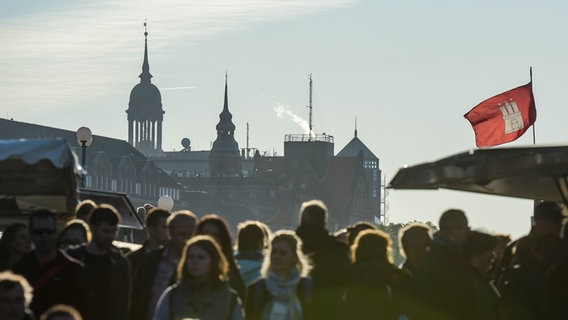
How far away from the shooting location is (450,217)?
42.3 ft

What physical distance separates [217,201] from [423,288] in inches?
6787

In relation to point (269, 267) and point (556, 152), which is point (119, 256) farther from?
point (556, 152)

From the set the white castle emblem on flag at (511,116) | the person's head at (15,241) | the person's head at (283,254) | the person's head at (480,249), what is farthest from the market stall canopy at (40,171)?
the white castle emblem on flag at (511,116)

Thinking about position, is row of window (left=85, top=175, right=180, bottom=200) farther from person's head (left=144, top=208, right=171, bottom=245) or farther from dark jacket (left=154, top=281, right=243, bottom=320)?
dark jacket (left=154, top=281, right=243, bottom=320)

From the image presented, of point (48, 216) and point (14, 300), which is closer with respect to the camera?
point (14, 300)

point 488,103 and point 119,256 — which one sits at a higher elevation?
point 488,103

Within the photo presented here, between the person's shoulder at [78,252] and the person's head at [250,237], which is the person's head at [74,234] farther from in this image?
the person's head at [250,237]

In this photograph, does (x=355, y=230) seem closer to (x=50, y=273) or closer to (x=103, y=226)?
(x=103, y=226)

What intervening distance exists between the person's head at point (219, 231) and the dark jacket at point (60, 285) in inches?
40.2

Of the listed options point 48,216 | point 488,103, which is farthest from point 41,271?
point 488,103

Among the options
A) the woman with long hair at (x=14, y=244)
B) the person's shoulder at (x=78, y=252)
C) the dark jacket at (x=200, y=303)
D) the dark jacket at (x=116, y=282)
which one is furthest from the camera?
the woman with long hair at (x=14, y=244)

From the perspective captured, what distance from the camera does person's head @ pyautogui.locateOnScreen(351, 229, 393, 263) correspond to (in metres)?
12.4

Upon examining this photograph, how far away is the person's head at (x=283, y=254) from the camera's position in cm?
1225

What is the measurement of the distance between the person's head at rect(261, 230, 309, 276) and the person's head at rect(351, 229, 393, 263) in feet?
1.51
